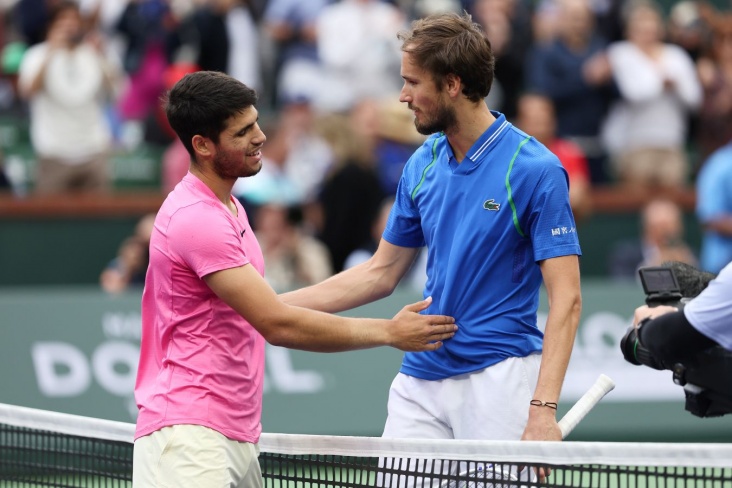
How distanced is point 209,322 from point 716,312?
5.18 feet

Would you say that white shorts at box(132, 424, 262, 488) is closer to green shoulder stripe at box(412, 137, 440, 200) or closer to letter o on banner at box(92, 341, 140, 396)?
green shoulder stripe at box(412, 137, 440, 200)

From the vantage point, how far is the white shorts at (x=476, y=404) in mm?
4605

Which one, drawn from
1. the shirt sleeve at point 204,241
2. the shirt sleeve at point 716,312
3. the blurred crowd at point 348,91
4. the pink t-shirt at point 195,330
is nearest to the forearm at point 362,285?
the pink t-shirt at point 195,330

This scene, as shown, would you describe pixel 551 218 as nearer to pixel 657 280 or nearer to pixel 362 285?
pixel 657 280

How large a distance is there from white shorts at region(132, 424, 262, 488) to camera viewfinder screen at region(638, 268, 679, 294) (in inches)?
55.9

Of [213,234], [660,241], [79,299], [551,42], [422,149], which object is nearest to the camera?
Result: [213,234]

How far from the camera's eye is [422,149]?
5.00 meters

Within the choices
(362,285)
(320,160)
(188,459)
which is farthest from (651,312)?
(320,160)

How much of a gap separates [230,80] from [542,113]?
6.56 meters

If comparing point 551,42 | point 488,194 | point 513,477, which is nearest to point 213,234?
point 488,194

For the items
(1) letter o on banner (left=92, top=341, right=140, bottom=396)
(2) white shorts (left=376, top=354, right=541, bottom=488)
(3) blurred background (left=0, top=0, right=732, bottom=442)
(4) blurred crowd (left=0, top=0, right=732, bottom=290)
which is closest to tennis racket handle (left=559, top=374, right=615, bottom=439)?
(2) white shorts (left=376, top=354, right=541, bottom=488)

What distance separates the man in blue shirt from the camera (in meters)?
4.48

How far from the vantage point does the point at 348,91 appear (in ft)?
41.1

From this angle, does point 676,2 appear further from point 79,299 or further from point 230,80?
point 230,80
